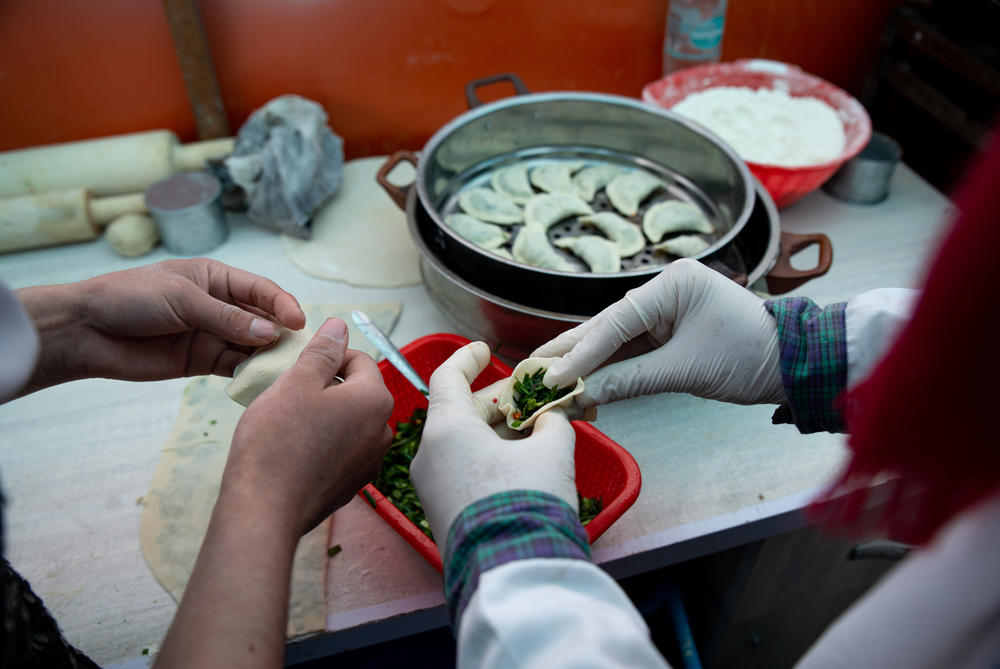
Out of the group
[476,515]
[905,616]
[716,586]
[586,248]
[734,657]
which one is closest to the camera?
[905,616]

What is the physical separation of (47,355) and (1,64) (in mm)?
1177

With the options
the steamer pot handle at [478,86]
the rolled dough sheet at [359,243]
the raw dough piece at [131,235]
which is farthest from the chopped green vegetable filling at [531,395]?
the raw dough piece at [131,235]

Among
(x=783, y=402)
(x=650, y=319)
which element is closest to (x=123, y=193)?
(x=650, y=319)

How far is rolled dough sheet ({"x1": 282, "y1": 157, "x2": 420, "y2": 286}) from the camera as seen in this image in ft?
5.62

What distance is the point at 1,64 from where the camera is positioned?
5.63 feet

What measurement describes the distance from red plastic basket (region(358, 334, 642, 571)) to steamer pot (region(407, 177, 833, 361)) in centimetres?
7

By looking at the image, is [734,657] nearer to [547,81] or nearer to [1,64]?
[547,81]

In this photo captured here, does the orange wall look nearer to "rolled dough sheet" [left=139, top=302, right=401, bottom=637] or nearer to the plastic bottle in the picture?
the plastic bottle

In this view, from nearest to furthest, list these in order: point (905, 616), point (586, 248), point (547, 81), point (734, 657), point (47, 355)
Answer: point (905, 616), point (47, 355), point (586, 248), point (734, 657), point (547, 81)

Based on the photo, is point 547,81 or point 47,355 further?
point 547,81

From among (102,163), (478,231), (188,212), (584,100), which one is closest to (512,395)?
(478,231)

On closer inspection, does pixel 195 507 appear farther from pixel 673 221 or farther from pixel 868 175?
pixel 868 175

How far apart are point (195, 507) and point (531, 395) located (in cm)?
69

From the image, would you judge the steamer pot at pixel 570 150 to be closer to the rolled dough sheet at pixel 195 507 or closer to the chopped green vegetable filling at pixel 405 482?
the chopped green vegetable filling at pixel 405 482
